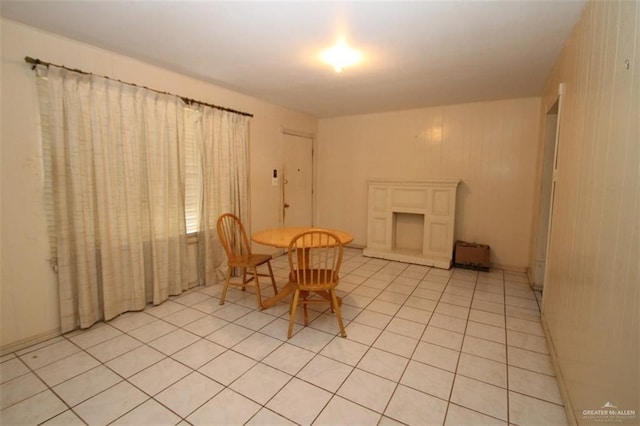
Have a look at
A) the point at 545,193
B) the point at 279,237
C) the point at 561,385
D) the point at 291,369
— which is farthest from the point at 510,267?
the point at 291,369

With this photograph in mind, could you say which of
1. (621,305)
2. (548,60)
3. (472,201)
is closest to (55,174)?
(621,305)

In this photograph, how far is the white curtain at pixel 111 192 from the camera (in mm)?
2381

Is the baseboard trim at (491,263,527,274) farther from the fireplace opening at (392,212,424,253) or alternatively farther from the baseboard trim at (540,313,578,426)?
the baseboard trim at (540,313,578,426)

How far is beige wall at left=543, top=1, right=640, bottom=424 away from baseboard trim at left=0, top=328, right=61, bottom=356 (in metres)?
3.58

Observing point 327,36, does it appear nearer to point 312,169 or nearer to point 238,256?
point 238,256

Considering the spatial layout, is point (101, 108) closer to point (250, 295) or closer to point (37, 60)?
point (37, 60)

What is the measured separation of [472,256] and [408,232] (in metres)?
1.09

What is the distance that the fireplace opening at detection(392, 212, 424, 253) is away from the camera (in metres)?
4.95

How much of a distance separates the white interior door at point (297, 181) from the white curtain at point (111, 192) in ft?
6.54

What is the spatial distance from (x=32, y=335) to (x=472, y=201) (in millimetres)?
5224

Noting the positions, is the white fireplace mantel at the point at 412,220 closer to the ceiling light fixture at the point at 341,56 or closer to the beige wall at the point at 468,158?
the beige wall at the point at 468,158

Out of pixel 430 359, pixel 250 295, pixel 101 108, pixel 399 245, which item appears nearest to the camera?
pixel 430 359

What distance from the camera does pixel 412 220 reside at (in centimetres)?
501

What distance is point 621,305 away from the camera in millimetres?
1130
